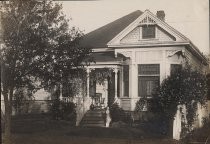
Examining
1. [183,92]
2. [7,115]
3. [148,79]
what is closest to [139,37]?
[148,79]

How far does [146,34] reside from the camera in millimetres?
7820

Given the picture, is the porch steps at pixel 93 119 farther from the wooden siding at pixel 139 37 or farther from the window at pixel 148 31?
the window at pixel 148 31

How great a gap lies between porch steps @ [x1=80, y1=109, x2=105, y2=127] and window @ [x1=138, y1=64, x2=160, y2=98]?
0.78 m

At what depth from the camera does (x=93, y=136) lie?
254 inches

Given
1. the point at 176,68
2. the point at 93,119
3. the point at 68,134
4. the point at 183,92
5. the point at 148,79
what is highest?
the point at 176,68

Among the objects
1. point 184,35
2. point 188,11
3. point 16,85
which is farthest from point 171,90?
point 16,85

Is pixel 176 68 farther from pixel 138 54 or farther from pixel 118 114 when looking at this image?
pixel 118 114

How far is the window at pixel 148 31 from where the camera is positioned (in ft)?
25.4

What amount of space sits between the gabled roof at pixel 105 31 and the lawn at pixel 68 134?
138 cm

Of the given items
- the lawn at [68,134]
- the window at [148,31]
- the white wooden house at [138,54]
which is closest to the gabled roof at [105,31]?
the white wooden house at [138,54]

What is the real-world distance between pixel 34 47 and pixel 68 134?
145cm

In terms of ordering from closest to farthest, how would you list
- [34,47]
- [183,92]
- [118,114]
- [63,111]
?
[183,92] < [34,47] < [63,111] < [118,114]

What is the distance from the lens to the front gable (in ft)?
23.8

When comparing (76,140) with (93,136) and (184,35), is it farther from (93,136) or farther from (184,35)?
(184,35)
